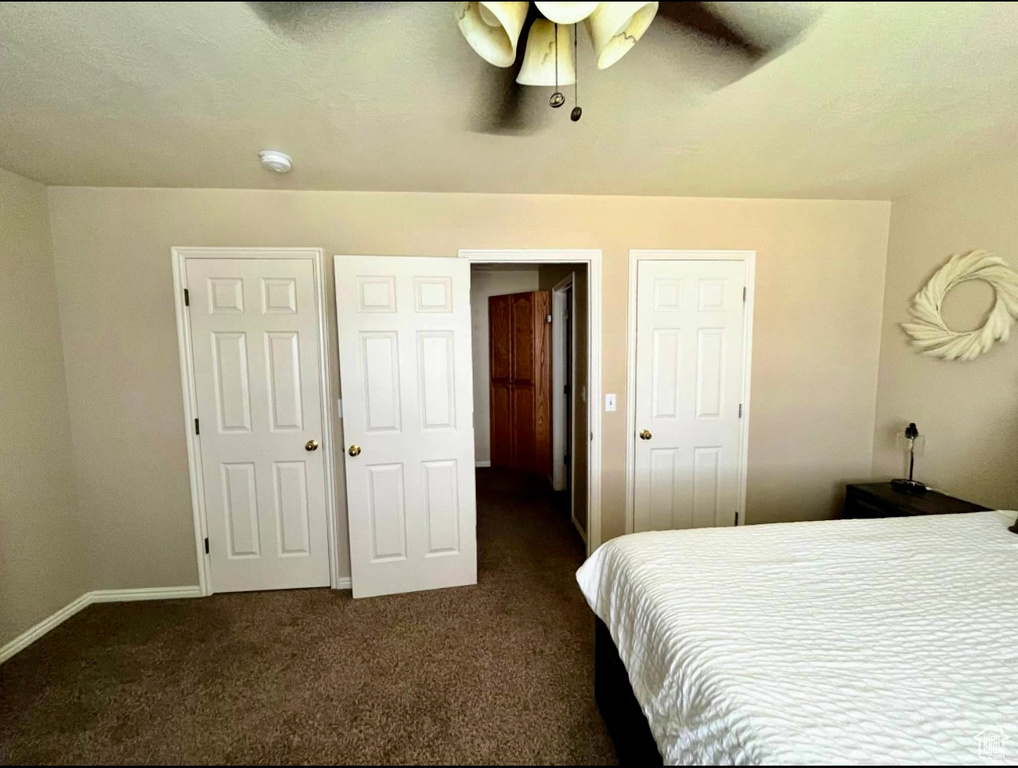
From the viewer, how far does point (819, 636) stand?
96 centimetres

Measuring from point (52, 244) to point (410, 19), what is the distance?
2.36m

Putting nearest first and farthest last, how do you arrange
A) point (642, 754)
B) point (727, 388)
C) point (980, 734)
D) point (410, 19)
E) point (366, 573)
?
1. point (980, 734)
2. point (410, 19)
3. point (642, 754)
4. point (366, 573)
5. point (727, 388)

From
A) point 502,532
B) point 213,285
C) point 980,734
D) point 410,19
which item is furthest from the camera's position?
point 502,532

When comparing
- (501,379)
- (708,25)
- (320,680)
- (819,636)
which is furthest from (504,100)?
(501,379)

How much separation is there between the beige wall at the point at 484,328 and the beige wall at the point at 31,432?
309cm

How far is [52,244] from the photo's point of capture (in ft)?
6.77

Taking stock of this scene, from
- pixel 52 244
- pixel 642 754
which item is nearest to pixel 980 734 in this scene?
pixel 642 754

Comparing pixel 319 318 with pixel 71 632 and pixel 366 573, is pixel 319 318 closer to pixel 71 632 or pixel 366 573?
pixel 366 573

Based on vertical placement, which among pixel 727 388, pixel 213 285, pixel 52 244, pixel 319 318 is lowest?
pixel 727 388

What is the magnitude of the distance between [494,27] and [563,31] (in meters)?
0.20

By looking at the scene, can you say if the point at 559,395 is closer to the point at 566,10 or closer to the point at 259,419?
the point at 259,419

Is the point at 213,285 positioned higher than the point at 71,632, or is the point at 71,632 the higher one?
the point at 213,285

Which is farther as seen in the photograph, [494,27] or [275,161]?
[275,161]

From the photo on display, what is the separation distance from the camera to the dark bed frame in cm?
110
